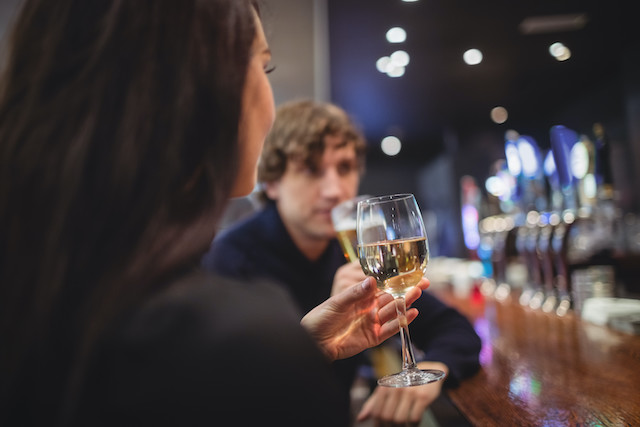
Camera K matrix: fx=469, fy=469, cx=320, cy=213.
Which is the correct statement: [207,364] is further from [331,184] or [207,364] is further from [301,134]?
[301,134]

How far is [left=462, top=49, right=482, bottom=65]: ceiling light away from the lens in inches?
221

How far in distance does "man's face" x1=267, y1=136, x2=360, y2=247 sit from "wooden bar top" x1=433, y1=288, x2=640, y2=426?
0.68 meters

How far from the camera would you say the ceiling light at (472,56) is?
5605mm

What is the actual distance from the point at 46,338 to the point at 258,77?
403mm

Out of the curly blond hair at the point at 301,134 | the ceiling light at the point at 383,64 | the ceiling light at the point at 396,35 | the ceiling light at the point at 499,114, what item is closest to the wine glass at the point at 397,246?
the curly blond hair at the point at 301,134

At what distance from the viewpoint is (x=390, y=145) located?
10883mm

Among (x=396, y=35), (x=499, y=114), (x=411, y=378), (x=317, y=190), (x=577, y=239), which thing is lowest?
(x=411, y=378)

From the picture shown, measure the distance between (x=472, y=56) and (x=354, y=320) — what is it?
18.7ft

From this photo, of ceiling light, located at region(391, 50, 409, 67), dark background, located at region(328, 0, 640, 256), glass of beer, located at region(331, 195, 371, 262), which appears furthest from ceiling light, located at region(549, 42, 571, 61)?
glass of beer, located at region(331, 195, 371, 262)

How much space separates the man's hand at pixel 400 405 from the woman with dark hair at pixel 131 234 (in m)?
0.60

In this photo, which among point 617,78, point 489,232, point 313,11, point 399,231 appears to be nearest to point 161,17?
point 399,231

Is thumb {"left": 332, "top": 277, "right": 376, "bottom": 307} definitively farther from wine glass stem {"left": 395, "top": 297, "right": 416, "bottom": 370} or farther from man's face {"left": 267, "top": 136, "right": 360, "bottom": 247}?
man's face {"left": 267, "top": 136, "right": 360, "bottom": 247}

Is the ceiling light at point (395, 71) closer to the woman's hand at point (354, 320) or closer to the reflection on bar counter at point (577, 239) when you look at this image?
the reflection on bar counter at point (577, 239)

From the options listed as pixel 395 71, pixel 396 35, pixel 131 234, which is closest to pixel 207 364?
pixel 131 234
